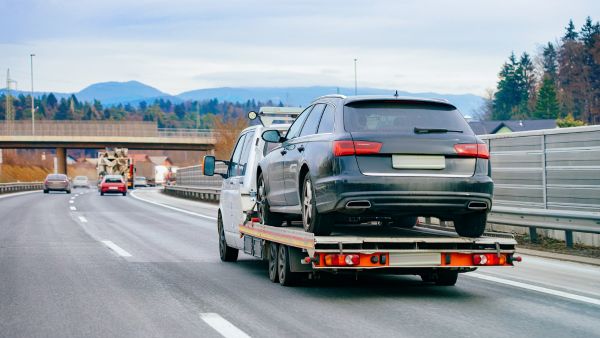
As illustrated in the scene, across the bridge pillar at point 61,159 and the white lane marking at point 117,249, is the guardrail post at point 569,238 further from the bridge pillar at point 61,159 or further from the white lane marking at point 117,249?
the bridge pillar at point 61,159

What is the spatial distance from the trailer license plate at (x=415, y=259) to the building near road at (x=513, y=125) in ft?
325

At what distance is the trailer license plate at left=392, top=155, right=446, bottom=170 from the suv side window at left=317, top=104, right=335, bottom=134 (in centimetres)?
92

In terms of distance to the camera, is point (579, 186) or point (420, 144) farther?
point (579, 186)

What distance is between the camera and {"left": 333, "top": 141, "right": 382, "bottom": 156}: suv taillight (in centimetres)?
916

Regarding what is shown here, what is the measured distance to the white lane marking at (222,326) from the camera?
727 cm

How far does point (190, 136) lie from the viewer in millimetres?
103375

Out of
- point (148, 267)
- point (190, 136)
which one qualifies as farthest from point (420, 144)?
point (190, 136)

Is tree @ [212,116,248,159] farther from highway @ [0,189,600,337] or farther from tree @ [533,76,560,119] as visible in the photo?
highway @ [0,189,600,337]

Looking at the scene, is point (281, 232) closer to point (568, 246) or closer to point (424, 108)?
point (424, 108)

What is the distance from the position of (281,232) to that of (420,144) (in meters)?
1.80

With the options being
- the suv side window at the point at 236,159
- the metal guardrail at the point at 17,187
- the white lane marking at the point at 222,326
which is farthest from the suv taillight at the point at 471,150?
the metal guardrail at the point at 17,187

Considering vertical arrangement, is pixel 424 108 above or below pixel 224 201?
above


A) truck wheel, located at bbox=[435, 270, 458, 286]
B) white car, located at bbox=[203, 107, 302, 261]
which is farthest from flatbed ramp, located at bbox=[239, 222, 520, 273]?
white car, located at bbox=[203, 107, 302, 261]

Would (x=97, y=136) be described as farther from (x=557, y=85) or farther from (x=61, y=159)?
(x=557, y=85)
